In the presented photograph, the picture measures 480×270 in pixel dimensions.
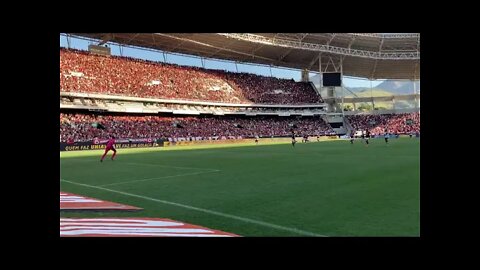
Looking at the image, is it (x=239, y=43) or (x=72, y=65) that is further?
(x=239, y=43)

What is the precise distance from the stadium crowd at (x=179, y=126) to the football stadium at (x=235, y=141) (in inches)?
10.5

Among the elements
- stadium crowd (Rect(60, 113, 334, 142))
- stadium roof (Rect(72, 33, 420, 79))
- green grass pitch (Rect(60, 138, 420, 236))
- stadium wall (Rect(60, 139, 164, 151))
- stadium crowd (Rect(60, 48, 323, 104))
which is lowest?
green grass pitch (Rect(60, 138, 420, 236))

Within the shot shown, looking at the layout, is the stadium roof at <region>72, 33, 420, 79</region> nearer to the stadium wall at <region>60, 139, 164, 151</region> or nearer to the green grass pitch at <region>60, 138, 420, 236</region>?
the stadium wall at <region>60, 139, 164, 151</region>

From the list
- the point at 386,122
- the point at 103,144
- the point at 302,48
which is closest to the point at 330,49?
the point at 302,48

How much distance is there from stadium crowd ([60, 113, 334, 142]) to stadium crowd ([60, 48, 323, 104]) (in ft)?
12.4

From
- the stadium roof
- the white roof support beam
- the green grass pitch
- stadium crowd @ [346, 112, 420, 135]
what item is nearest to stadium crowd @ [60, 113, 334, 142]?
stadium crowd @ [346, 112, 420, 135]

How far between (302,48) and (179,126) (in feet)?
89.1

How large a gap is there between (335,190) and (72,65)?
50.6 metres

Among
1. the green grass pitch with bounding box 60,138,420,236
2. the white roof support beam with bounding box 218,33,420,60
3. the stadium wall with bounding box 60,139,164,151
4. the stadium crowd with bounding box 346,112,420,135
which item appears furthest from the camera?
the stadium crowd with bounding box 346,112,420,135

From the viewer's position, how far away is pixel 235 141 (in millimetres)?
53438

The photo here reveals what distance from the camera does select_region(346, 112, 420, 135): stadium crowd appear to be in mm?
73125
